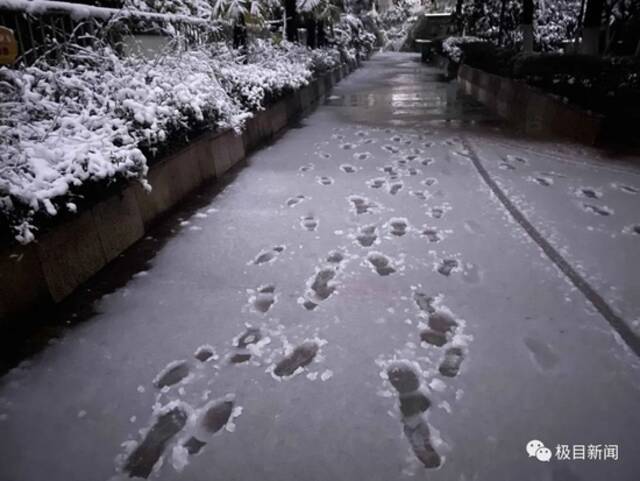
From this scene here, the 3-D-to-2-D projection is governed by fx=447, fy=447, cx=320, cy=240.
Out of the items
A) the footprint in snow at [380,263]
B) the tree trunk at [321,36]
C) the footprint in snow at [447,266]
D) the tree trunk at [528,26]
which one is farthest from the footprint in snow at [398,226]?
the tree trunk at [321,36]

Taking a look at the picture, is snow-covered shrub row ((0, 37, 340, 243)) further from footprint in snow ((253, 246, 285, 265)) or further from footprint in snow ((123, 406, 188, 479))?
footprint in snow ((123, 406, 188, 479))

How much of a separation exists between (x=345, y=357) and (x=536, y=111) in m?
6.92

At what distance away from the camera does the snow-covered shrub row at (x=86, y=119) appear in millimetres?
2443

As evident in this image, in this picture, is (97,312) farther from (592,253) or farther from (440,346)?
(592,253)

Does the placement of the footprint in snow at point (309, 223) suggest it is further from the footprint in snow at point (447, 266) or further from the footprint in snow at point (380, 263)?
the footprint in snow at point (447, 266)

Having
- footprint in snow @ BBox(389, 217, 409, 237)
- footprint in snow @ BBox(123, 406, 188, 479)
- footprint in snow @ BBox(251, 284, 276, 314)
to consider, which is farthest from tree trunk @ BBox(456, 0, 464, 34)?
footprint in snow @ BBox(123, 406, 188, 479)

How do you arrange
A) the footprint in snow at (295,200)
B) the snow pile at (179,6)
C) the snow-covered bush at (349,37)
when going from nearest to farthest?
the footprint in snow at (295,200) < the snow pile at (179,6) < the snow-covered bush at (349,37)

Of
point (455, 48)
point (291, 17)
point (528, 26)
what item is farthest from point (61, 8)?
point (455, 48)

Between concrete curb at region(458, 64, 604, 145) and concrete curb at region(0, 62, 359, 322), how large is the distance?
15.6 ft

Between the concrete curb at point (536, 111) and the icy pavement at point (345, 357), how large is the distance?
2.49 metres

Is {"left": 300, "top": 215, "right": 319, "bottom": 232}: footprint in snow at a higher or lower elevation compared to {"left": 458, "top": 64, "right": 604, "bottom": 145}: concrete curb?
lower

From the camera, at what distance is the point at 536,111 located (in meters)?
7.53

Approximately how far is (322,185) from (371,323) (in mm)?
2619

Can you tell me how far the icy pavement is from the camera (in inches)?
68.2
